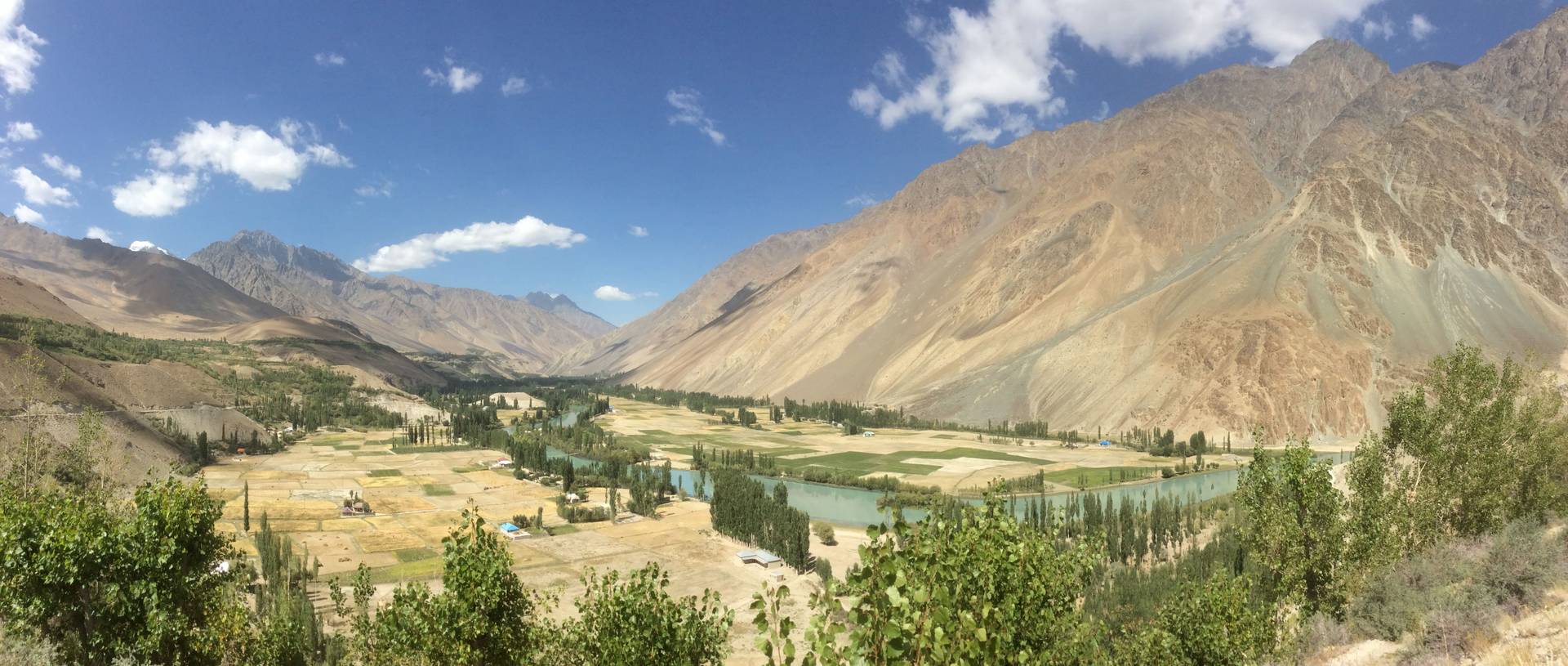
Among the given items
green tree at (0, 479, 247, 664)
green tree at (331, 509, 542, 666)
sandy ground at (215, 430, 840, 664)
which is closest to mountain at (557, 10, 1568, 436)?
sandy ground at (215, 430, 840, 664)

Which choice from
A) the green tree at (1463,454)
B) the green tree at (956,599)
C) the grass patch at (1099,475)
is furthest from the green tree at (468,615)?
the grass patch at (1099,475)

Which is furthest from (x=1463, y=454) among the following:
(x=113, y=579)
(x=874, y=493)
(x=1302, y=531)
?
(x=874, y=493)

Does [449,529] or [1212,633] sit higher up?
[1212,633]

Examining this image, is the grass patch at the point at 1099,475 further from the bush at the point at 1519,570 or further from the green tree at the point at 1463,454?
the bush at the point at 1519,570

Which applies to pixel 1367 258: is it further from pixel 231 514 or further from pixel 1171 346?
pixel 231 514

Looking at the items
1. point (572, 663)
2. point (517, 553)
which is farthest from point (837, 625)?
point (517, 553)

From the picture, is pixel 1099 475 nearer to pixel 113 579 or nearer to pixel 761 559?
pixel 761 559

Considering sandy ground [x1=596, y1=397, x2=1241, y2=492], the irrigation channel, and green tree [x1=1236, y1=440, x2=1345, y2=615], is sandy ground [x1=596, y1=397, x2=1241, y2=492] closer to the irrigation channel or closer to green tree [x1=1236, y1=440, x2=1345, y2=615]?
the irrigation channel
